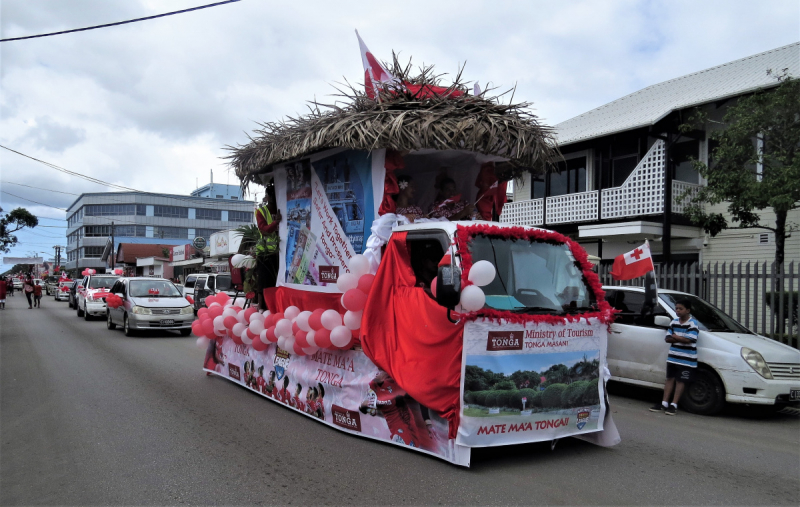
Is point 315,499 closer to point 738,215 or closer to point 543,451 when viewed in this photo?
point 543,451

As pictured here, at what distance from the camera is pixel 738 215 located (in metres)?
12.3

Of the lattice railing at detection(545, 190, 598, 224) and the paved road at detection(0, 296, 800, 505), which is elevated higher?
the lattice railing at detection(545, 190, 598, 224)

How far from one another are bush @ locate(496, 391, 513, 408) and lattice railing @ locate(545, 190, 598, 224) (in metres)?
14.9

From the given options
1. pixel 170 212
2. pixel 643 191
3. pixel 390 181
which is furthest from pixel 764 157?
pixel 170 212

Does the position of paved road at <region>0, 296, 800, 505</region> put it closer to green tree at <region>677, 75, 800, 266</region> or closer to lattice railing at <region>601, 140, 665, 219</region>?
green tree at <region>677, 75, 800, 266</region>

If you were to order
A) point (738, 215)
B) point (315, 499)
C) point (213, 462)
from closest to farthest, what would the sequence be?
point (315, 499) → point (213, 462) → point (738, 215)

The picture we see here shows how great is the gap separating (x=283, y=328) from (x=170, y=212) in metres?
87.0

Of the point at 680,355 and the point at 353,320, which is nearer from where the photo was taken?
the point at 353,320

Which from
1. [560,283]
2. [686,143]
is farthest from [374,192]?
[686,143]

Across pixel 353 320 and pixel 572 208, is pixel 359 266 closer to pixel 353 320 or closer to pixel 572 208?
pixel 353 320

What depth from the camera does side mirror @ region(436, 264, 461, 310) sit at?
4371 mm

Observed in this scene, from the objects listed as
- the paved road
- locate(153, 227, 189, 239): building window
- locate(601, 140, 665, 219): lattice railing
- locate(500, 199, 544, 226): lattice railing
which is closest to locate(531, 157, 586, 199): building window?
locate(500, 199, 544, 226): lattice railing

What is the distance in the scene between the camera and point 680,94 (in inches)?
707

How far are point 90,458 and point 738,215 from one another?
41.7ft
